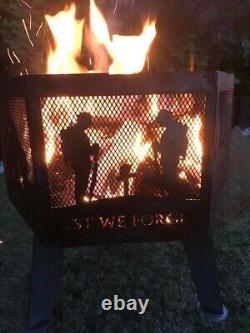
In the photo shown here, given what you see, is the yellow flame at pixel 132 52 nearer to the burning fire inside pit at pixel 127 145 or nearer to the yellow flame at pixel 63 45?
the yellow flame at pixel 63 45

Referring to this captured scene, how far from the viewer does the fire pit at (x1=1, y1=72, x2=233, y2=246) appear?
5.17 feet

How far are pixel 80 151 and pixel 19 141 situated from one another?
0.39 meters

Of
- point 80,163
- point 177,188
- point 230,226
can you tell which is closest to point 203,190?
point 177,188

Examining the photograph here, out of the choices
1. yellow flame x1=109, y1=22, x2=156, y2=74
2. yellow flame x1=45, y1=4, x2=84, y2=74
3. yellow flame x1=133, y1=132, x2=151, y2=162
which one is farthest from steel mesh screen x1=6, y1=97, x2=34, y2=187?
yellow flame x1=109, y1=22, x2=156, y2=74

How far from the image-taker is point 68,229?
5.78 ft

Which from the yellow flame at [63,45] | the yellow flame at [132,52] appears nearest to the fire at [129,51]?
the yellow flame at [132,52]

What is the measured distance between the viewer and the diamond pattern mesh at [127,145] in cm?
165

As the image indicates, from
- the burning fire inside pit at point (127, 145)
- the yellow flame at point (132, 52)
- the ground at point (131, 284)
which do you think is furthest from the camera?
the yellow flame at point (132, 52)

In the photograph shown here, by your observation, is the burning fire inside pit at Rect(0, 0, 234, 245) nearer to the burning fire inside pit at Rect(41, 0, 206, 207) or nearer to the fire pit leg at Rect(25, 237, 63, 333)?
the burning fire inside pit at Rect(41, 0, 206, 207)

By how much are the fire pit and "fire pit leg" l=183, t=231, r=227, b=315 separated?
15cm

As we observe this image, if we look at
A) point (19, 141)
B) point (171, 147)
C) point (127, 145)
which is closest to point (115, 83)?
point (127, 145)

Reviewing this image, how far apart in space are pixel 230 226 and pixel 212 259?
4.60 feet

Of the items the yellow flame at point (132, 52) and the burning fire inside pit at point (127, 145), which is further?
the yellow flame at point (132, 52)

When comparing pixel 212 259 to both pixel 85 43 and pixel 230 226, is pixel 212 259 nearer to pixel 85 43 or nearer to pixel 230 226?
pixel 230 226
